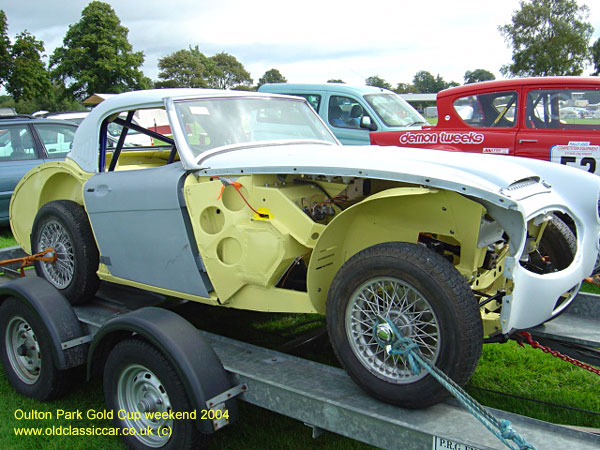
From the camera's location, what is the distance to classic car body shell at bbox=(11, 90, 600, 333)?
2480 mm

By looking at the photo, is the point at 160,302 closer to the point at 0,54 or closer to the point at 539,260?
the point at 539,260

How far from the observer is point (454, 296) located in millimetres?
2262

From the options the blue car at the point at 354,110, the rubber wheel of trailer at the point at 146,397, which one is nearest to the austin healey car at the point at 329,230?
the rubber wheel of trailer at the point at 146,397

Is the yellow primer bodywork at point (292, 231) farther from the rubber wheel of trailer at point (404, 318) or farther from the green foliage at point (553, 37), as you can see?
the green foliage at point (553, 37)

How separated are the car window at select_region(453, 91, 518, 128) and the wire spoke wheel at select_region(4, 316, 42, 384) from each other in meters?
5.94

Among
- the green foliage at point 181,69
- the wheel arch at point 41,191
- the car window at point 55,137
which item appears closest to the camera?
the wheel arch at point 41,191

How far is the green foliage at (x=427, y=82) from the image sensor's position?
89.1 m

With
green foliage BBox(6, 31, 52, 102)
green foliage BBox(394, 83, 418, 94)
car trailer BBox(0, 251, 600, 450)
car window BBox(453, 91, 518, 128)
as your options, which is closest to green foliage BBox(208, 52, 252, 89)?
green foliage BBox(394, 83, 418, 94)

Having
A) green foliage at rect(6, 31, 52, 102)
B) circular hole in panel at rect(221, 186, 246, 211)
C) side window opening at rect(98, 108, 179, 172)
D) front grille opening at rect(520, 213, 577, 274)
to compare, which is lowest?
front grille opening at rect(520, 213, 577, 274)

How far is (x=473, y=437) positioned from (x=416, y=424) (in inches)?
9.6

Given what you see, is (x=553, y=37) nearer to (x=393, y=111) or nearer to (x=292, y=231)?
(x=393, y=111)

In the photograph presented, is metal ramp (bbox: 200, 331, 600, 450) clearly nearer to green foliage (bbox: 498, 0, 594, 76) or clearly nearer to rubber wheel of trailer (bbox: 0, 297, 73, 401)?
rubber wheel of trailer (bbox: 0, 297, 73, 401)

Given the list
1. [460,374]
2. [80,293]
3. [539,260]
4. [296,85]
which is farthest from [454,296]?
[296,85]

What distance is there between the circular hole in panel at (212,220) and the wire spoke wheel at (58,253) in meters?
1.46
